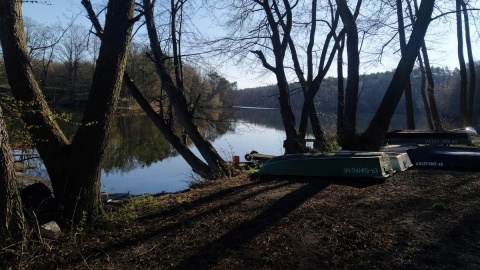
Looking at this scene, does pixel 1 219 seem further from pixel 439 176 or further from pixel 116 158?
pixel 116 158

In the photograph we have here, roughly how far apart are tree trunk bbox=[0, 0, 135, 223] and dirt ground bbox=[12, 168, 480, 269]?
44 centimetres

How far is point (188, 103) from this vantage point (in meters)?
11.2

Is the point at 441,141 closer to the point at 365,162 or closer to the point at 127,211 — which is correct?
the point at 365,162

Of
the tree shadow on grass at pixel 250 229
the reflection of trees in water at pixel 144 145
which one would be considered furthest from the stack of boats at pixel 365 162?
the reflection of trees in water at pixel 144 145

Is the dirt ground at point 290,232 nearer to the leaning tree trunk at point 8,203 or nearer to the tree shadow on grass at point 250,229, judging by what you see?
the tree shadow on grass at point 250,229

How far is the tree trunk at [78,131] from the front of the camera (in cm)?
457

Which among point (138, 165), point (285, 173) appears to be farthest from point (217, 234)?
point (138, 165)

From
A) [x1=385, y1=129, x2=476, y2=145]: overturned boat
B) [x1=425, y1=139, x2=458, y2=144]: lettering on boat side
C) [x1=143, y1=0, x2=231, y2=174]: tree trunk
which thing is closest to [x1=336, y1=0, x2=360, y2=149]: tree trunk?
[x1=385, y1=129, x2=476, y2=145]: overturned boat

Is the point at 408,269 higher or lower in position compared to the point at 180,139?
lower

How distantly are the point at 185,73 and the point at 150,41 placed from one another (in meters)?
1.61

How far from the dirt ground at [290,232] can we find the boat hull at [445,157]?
143cm

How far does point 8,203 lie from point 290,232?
269 cm

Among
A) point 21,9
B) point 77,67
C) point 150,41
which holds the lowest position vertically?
point 21,9

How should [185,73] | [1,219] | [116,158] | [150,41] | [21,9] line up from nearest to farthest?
[1,219] < [21,9] < [150,41] < [185,73] < [116,158]
